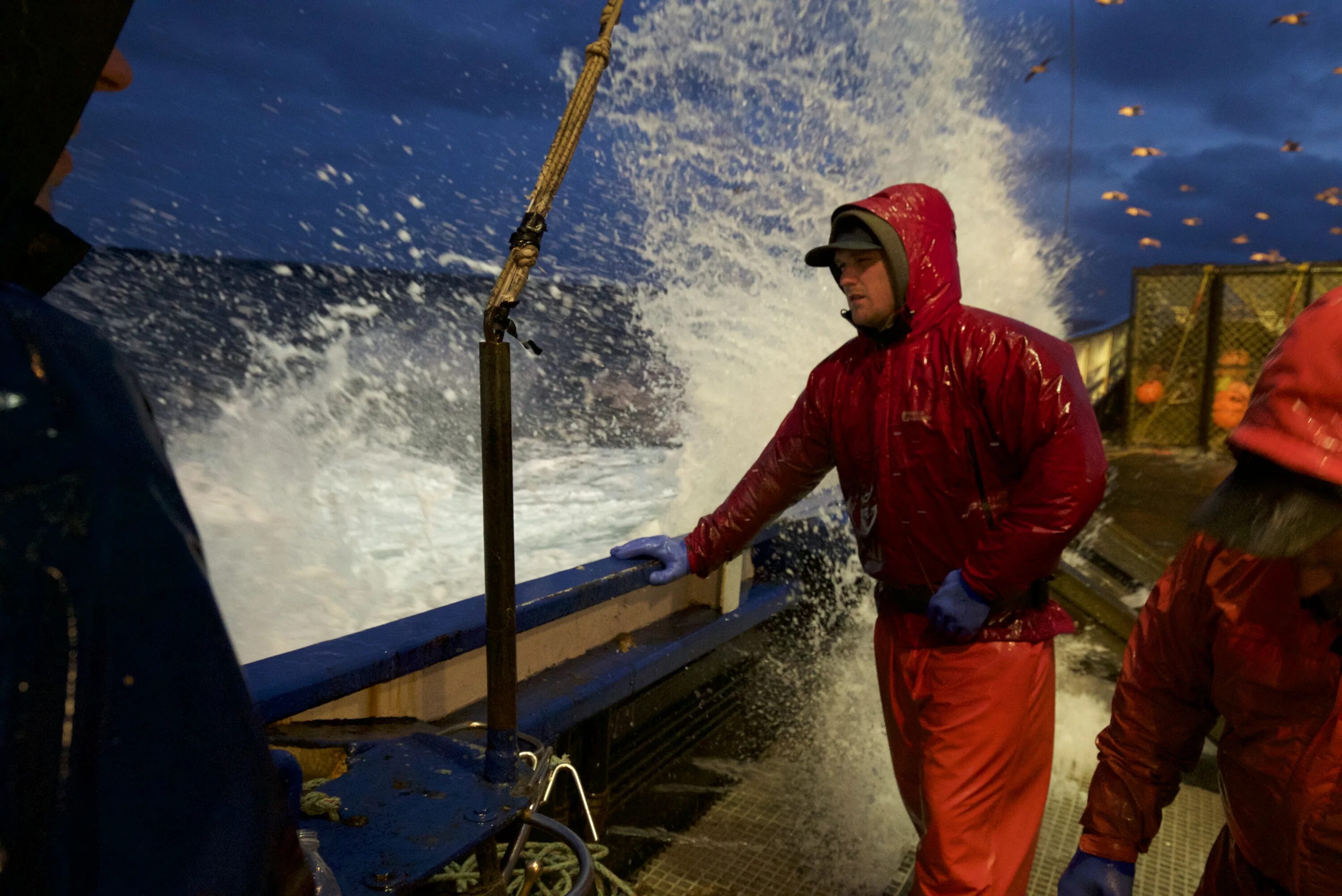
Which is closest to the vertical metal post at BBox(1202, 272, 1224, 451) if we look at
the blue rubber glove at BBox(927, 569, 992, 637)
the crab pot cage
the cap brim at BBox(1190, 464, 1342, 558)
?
the crab pot cage

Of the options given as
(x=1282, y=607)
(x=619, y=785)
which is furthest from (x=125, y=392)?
(x=619, y=785)

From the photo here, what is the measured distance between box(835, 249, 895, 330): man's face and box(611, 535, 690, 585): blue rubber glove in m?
1.09

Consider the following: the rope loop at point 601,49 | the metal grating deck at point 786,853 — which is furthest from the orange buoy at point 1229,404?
the rope loop at point 601,49

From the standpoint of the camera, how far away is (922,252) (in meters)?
2.40

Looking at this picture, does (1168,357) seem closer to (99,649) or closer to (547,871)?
(547,871)

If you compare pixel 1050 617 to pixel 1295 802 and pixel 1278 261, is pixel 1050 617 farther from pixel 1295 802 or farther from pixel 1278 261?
pixel 1278 261

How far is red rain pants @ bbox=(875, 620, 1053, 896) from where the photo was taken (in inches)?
86.4

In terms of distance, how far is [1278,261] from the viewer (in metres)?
9.84

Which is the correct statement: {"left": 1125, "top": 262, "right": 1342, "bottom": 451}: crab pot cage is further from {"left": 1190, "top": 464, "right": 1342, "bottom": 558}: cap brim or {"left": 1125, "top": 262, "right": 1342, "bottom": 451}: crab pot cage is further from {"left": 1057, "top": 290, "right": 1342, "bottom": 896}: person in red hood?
{"left": 1190, "top": 464, "right": 1342, "bottom": 558}: cap brim

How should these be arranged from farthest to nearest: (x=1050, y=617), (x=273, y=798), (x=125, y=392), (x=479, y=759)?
(x=1050, y=617), (x=479, y=759), (x=273, y=798), (x=125, y=392)

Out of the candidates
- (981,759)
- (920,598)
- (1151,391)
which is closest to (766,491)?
(920,598)

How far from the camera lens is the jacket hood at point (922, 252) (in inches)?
94.3

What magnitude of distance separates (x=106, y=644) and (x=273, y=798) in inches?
10.3

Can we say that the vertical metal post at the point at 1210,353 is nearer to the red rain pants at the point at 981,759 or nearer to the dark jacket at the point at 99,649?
the red rain pants at the point at 981,759
